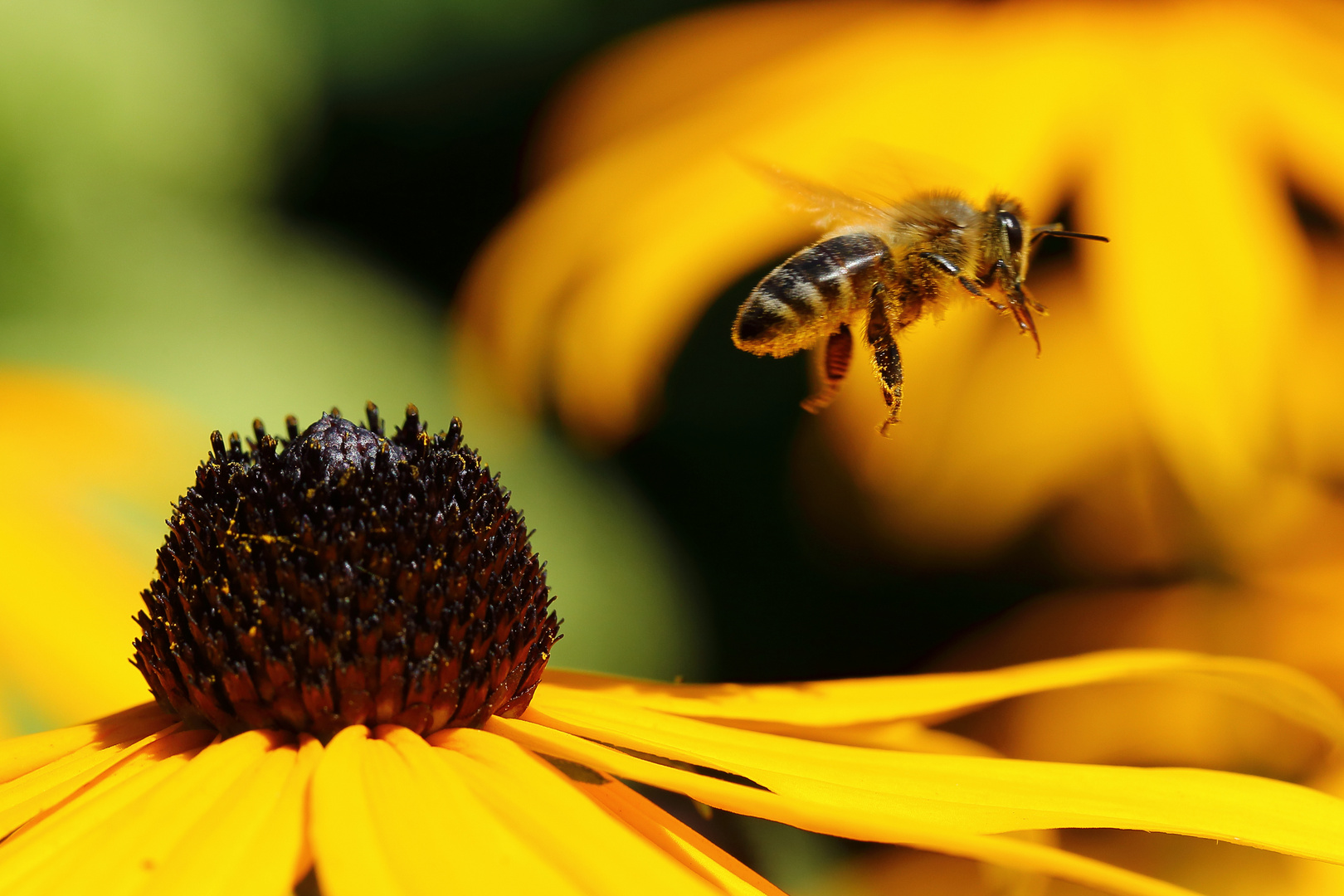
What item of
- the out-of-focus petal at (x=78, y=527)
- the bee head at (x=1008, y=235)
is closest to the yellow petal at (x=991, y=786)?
the bee head at (x=1008, y=235)

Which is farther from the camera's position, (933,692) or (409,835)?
(933,692)

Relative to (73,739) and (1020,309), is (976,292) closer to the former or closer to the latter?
(1020,309)

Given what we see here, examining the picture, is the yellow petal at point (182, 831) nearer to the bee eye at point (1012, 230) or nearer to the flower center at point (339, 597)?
the flower center at point (339, 597)

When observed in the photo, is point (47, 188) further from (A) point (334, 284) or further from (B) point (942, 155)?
(B) point (942, 155)

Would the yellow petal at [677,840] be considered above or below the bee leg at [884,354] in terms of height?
below

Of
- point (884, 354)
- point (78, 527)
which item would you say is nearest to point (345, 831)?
point (884, 354)

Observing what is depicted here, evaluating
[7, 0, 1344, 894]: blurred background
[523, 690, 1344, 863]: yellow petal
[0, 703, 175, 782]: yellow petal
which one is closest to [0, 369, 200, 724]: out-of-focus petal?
[7, 0, 1344, 894]: blurred background

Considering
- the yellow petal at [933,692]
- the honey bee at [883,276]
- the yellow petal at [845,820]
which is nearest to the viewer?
the yellow petal at [845,820]
